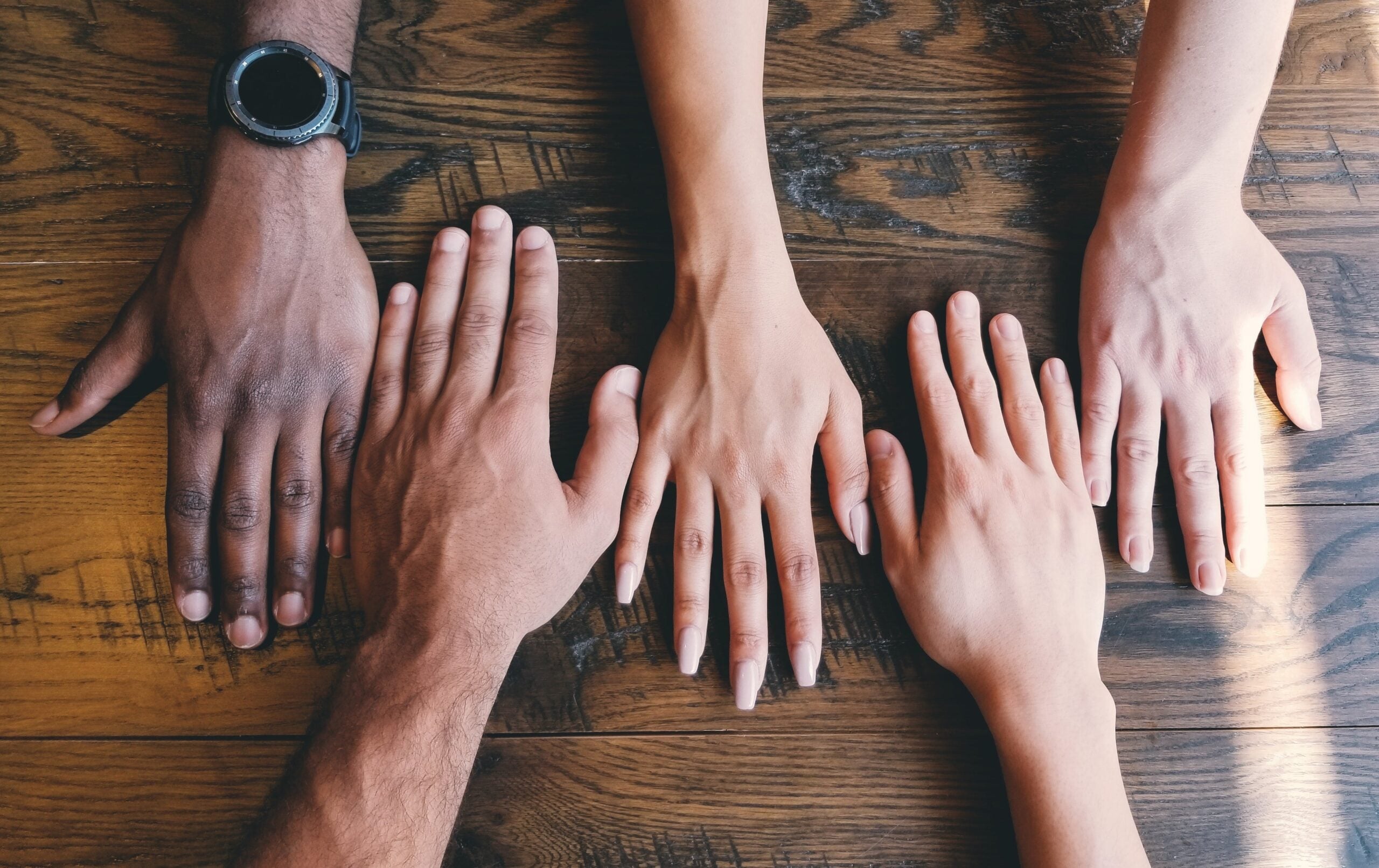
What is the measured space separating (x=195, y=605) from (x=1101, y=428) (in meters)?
1.07

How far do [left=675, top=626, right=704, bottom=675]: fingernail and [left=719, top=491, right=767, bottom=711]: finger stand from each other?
4 cm

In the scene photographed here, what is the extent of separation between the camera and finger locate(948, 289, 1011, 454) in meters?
0.92

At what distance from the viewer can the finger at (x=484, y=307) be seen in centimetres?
91

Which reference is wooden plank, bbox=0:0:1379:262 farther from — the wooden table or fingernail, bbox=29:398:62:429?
fingernail, bbox=29:398:62:429

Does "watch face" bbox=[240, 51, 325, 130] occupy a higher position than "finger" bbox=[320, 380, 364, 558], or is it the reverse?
"watch face" bbox=[240, 51, 325, 130]

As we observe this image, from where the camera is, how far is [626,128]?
0.99 m

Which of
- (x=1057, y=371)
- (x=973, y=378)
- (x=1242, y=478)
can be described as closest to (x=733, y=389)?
(x=973, y=378)

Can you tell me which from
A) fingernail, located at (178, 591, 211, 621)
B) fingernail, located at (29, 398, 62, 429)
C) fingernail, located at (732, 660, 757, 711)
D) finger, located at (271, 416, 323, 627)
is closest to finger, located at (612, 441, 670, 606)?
fingernail, located at (732, 660, 757, 711)

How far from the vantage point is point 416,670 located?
81cm

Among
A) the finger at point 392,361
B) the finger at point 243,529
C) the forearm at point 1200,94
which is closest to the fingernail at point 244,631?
the finger at point 243,529

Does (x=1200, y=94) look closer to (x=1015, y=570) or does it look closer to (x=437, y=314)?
(x=1015, y=570)

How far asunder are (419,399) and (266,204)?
280 mm

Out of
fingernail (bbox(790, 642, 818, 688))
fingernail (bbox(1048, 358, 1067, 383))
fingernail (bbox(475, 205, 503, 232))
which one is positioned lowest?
fingernail (bbox(790, 642, 818, 688))

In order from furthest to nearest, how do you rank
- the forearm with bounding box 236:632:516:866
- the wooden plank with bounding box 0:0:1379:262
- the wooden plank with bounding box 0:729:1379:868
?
1. the wooden plank with bounding box 0:0:1379:262
2. the wooden plank with bounding box 0:729:1379:868
3. the forearm with bounding box 236:632:516:866
